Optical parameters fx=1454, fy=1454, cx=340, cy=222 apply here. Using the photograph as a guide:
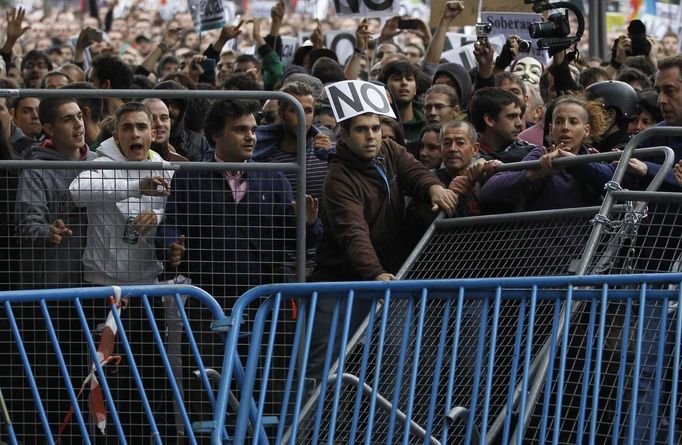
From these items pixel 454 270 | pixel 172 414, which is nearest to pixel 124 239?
pixel 172 414

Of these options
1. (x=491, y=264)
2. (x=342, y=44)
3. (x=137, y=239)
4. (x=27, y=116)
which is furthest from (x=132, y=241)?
(x=342, y=44)

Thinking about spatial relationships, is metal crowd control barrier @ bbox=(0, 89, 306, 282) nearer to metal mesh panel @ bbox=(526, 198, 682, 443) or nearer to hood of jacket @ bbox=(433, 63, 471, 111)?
metal mesh panel @ bbox=(526, 198, 682, 443)

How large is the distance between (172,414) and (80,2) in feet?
134

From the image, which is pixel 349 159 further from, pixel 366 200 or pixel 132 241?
pixel 132 241

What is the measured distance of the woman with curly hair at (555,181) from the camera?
24.8 ft

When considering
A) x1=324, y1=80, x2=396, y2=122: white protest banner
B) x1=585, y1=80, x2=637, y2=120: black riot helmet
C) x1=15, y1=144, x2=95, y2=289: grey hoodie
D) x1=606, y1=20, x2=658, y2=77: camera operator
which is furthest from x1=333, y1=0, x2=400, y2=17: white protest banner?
x1=15, y1=144, x2=95, y2=289: grey hoodie

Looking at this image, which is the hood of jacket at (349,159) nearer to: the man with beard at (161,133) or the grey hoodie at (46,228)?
the man with beard at (161,133)

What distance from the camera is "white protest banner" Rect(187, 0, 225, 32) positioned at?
48.1ft

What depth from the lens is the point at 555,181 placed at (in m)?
7.67

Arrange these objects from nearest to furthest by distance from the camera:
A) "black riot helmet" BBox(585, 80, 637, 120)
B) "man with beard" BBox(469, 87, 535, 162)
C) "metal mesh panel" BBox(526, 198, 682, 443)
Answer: "metal mesh panel" BBox(526, 198, 682, 443) < "man with beard" BBox(469, 87, 535, 162) < "black riot helmet" BBox(585, 80, 637, 120)

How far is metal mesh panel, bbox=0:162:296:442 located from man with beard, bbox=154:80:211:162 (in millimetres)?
2166

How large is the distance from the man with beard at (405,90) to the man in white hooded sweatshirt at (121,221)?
368 cm

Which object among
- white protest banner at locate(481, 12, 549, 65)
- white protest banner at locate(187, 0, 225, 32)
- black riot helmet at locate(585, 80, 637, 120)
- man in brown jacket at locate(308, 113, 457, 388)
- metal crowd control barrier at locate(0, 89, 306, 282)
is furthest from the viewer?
white protest banner at locate(187, 0, 225, 32)

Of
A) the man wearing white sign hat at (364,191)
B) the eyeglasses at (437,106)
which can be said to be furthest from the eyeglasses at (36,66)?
the man wearing white sign hat at (364,191)
